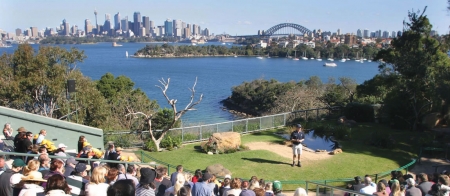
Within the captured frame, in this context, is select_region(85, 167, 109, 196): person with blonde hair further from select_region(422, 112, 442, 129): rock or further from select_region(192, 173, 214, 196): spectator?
select_region(422, 112, 442, 129): rock

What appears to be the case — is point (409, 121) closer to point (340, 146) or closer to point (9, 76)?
point (340, 146)

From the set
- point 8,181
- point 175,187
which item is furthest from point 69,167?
point 175,187

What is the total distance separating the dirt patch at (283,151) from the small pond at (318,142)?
1.53 meters

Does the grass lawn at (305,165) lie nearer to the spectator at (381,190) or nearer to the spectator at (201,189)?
the spectator at (381,190)

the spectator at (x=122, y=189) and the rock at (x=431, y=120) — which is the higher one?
the spectator at (x=122, y=189)

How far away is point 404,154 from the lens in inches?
675

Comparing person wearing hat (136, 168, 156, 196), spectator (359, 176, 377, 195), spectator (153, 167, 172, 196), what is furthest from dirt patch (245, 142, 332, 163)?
person wearing hat (136, 168, 156, 196)

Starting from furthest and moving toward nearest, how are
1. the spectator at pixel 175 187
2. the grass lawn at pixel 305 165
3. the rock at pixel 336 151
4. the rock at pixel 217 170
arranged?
the rock at pixel 336 151 < the grass lawn at pixel 305 165 < the rock at pixel 217 170 < the spectator at pixel 175 187

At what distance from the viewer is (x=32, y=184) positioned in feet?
21.6

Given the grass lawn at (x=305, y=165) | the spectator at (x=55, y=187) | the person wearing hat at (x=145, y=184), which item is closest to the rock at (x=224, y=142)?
the grass lawn at (x=305, y=165)

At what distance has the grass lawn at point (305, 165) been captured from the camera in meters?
14.4

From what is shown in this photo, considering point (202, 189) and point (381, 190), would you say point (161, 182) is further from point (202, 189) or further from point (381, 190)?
point (381, 190)

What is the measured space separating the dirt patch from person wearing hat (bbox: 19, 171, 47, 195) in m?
11.1

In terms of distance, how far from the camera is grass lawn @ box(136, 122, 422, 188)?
47.3ft
